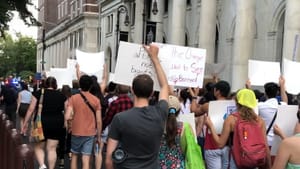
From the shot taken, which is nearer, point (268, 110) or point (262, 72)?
point (268, 110)

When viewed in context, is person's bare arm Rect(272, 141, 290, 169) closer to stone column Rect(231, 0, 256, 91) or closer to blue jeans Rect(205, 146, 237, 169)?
blue jeans Rect(205, 146, 237, 169)

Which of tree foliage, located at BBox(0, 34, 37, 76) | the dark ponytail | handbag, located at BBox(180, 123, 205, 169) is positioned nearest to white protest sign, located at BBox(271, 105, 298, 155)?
handbag, located at BBox(180, 123, 205, 169)

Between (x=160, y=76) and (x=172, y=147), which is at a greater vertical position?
(x=160, y=76)

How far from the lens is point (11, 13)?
962 inches

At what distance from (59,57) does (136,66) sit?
75134 mm

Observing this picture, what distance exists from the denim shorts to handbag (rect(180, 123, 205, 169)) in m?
3.23

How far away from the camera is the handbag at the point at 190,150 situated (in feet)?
17.4

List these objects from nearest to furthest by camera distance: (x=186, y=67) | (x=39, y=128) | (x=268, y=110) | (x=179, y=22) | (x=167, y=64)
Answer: (x=167, y=64)
(x=268, y=110)
(x=186, y=67)
(x=39, y=128)
(x=179, y=22)

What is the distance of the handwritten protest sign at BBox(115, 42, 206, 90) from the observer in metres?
5.72

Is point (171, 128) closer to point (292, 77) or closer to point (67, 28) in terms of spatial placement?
point (292, 77)

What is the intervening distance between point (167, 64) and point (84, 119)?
112 inches

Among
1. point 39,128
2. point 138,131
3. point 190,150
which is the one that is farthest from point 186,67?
point 138,131

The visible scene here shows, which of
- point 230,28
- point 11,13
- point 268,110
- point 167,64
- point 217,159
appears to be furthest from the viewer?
point 230,28

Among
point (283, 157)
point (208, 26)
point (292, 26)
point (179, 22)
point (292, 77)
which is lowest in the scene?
point (283, 157)
